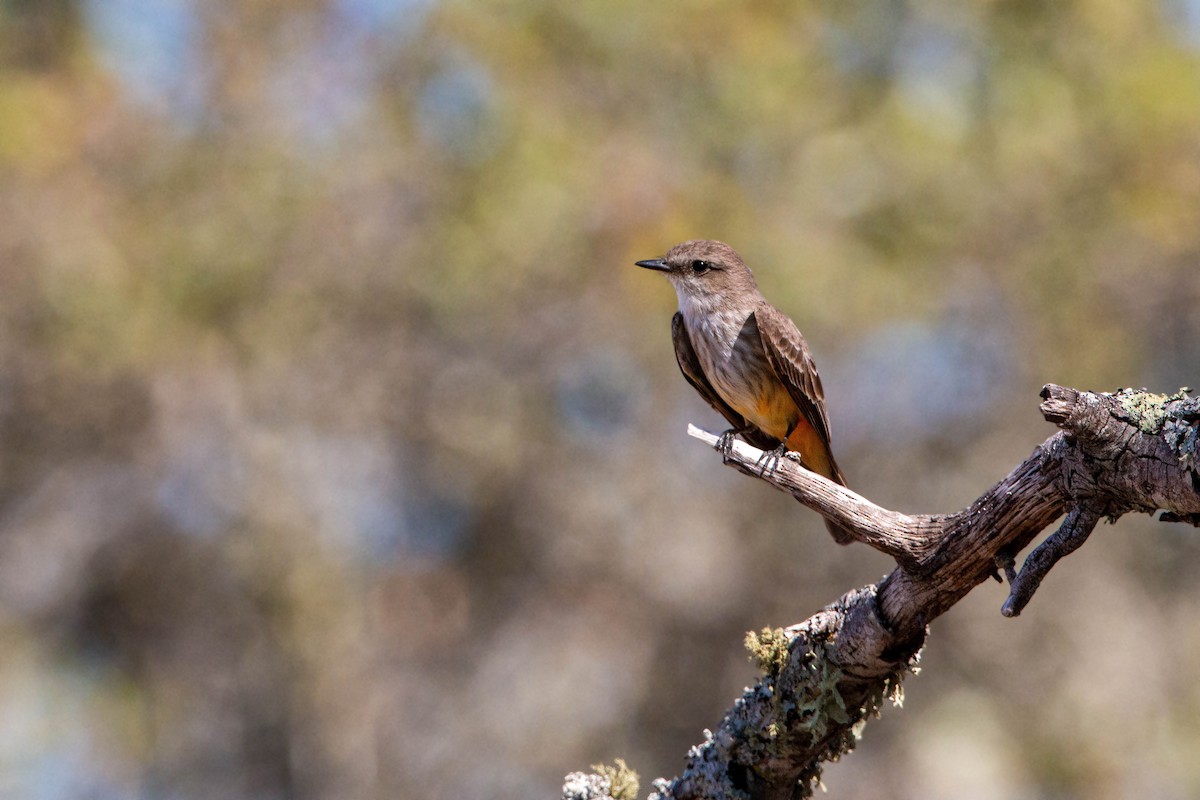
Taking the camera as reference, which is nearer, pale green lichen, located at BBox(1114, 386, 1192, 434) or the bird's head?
pale green lichen, located at BBox(1114, 386, 1192, 434)

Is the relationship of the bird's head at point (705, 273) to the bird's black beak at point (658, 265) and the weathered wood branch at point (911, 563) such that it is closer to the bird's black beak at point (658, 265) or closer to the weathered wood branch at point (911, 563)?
the bird's black beak at point (658, 265)

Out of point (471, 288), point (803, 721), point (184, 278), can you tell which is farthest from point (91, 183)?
point (803, 721)

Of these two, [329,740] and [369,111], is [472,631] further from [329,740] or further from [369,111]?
[369,111]

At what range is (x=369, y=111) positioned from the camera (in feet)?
44.2

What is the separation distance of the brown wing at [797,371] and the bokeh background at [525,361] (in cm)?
558

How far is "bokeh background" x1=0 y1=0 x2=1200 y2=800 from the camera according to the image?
41.9ft

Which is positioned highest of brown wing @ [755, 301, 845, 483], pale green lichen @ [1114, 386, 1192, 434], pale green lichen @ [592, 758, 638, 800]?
brown wing @ [755, 301, 845, 483]

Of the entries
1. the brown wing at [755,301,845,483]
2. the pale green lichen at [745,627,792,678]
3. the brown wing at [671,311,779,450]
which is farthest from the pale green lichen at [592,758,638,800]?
the brown wing at [671,311,779,450]

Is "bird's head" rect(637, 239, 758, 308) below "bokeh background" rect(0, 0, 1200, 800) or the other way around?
below

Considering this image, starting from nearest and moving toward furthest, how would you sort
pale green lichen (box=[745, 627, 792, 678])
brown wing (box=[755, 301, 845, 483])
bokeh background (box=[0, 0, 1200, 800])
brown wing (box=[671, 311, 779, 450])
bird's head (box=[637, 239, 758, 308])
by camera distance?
pale green lichen (box=[745, 627, 792, 678]), brown wing (box=[755, 301, 845, 483]), brown wing (box=[671, 311, 779, 450]), bird's head (box=[637, 239, 758, 308]), bokeh background (box=[0, 0, 1200, 800])

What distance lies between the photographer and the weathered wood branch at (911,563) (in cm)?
328

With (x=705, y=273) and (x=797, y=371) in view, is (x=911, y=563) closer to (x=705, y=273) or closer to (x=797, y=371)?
(x=797, y=371)

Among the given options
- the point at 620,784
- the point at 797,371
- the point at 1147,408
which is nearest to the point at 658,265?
the point at 797,371

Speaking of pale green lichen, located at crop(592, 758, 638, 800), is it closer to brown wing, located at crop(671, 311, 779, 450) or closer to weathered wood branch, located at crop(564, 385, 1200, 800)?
weathered wood branch, located at crop(564, 385, 1200, 800)
